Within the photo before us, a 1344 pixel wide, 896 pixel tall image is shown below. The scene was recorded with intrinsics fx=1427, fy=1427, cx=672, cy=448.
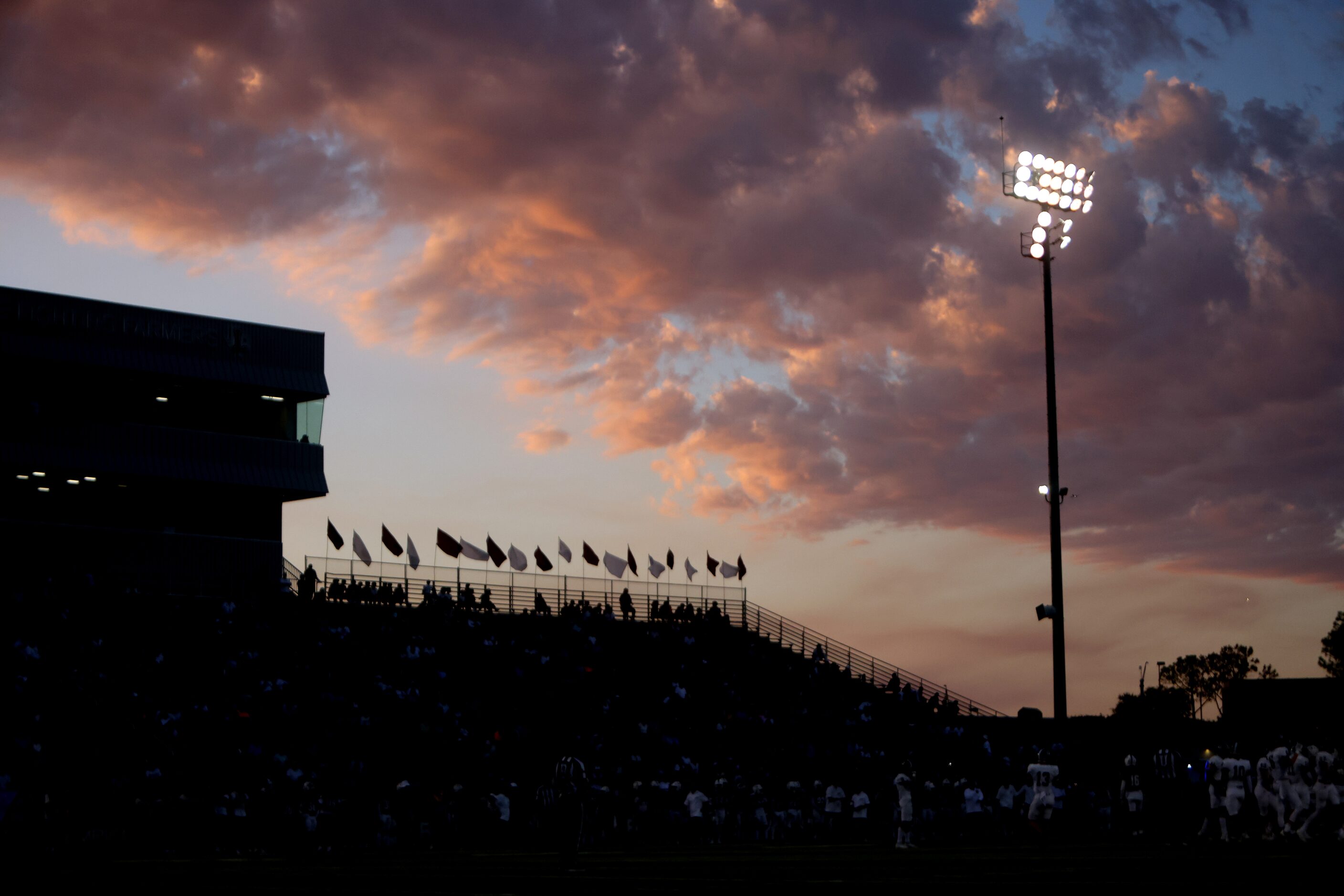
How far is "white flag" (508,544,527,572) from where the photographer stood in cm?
5838

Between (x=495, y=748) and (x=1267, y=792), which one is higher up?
(x=1267, y=792)

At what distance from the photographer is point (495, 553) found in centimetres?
5766

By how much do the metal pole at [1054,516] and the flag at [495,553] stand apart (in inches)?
1018

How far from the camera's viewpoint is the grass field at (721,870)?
56.6 ft

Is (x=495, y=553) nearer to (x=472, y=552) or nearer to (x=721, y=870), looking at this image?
(x=472, y=552)

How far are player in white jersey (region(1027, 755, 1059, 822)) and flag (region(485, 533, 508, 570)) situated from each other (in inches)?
1171

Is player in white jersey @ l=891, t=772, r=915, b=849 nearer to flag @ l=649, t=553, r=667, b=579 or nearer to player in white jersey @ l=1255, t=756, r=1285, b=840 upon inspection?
player in white jersey @ l=1255, t=756, r=1285, b=840

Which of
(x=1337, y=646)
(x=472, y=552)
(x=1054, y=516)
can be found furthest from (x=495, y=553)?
(x=1337, y=646)

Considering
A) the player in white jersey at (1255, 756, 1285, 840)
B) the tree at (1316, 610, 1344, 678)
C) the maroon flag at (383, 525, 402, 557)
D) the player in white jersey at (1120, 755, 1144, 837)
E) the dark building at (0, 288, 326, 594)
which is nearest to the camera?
the player in white jersey at (1255, 756, 1285, 840)

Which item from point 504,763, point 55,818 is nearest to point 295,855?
point 55,818

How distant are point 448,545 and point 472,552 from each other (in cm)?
165

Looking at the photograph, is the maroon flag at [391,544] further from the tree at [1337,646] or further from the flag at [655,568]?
the tree at [1337,646]

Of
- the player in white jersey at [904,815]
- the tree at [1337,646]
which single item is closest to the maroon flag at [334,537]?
the player in white jersey at [904,815]

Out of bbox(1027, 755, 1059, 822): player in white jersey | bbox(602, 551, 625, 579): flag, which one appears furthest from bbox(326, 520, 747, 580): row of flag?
bbox(1027, 755, 1059, 822): player in white jersey
